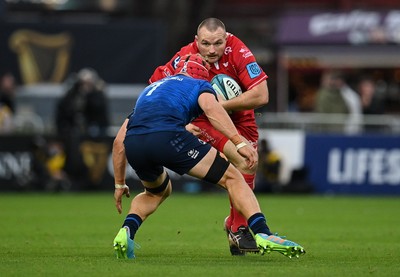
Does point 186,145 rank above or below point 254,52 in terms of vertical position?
above

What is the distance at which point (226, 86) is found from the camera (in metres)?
11.6

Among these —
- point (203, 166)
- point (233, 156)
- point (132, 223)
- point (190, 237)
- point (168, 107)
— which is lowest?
point (190, 237)

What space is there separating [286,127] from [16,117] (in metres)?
6.23

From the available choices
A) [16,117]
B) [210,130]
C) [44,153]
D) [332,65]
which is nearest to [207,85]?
[210,130]

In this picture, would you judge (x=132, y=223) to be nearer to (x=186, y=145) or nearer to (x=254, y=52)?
(x=186, y=145)

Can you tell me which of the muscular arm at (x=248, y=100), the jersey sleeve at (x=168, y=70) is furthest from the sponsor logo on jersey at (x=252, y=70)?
the jersey sleeve at (x=168, y=70)

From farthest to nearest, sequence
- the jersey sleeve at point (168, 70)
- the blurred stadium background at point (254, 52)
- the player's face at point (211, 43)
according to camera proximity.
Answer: the blurred stadium background at point (254, 52), the jersey sleeve at point (168, 70), the player's face at point (211, 43)

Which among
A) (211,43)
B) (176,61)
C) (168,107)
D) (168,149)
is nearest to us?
(168,149)

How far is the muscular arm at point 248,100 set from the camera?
1127 centimetres

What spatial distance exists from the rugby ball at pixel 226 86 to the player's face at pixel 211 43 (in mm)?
289

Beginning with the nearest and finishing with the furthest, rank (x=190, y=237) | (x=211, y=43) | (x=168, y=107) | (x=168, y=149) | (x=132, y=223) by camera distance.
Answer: (x=168, y=149) → (x=168, y=107) → (x=132, y=223) → (x=211, y=43) → (x=190, y=237)

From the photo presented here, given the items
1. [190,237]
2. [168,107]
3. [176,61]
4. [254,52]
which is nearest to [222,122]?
[168,107]

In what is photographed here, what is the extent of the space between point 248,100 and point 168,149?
4.91 ft

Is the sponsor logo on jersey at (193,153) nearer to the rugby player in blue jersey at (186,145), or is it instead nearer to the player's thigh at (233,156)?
the rugby player in blue jersey at (186,145)
